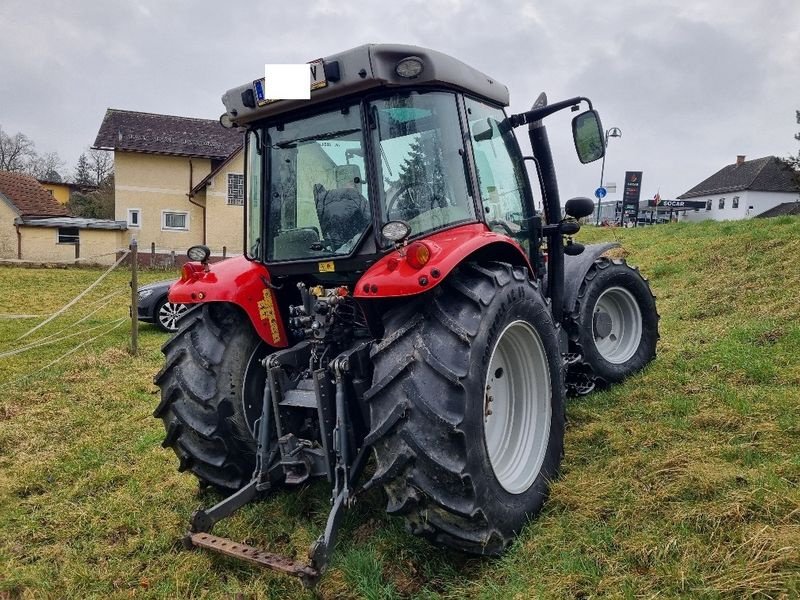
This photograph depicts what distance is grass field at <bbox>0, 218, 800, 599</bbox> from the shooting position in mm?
Answer: 2254

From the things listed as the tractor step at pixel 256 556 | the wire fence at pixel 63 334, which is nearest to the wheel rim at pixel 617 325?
the tractor step at pixel 256 556

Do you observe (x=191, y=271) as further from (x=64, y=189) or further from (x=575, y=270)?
(x=64, y=189)

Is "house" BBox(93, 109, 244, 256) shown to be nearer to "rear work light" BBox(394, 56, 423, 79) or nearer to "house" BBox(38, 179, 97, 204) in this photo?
"house" BBox(38, 179, 97, 204)

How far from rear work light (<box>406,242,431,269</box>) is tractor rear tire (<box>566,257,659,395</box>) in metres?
2.12

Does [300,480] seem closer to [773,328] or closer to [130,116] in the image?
[773,328]

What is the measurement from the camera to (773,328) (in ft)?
16.9

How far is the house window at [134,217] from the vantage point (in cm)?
2491

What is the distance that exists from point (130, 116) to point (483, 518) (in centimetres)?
2823

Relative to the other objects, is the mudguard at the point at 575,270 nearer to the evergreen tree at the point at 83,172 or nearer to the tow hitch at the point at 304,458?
the tow hitch at the point at 304,458

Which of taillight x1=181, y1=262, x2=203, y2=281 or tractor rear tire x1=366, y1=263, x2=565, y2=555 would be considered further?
taillight x1=181, y1=262, x2=203, y2=281

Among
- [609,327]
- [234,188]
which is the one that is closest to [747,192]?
[234,188]

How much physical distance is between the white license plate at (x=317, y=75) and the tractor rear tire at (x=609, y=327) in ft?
7.97

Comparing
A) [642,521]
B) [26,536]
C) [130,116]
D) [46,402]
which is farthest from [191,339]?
[130,116]

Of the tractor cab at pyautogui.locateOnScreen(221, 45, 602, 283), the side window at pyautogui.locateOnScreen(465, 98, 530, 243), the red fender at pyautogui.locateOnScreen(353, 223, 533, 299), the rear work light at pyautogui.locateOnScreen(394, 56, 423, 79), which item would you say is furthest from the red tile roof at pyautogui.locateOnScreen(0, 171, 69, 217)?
the red fender at pyautogui.locateOnScreen(353, 223, 533, 299)
